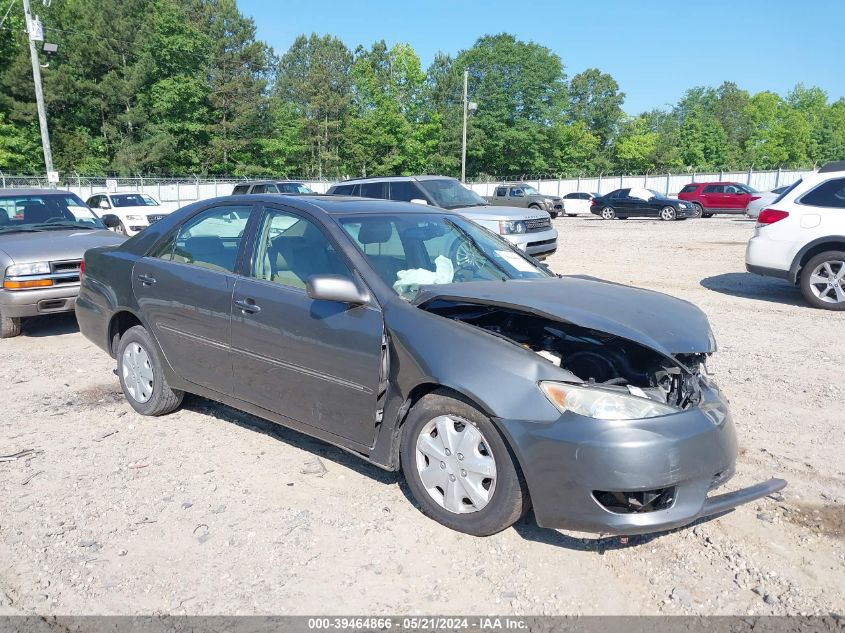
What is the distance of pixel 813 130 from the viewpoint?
102750 millimetres

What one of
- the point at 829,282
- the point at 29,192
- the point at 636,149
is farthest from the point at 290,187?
the point at 636,149

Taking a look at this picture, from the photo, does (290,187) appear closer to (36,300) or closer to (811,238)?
(36,300)

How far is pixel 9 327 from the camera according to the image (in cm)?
788

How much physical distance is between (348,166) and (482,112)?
53.7 feet

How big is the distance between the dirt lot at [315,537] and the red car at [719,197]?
28.5 m

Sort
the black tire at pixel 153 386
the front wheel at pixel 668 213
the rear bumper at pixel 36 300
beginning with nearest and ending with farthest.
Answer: the black tire at pixel 153 386 → the rear bumper at pixel 36 300 → the front wheel at pixel 668 213

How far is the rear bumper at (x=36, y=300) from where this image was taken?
7445 mm

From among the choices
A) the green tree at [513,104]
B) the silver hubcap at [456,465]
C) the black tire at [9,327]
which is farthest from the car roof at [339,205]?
the green tree at [513,104]

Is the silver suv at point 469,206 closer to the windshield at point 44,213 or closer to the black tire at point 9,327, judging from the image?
the windshield at point 44,213

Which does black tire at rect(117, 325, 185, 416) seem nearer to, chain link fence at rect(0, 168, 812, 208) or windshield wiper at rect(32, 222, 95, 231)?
windshield wiper at rect(32, 222, 95, 231)

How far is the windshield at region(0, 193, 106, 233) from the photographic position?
8.51 metres

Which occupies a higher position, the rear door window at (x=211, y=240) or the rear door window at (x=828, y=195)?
the rear door window at (x=828, y=195)

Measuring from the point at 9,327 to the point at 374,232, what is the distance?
5812 millimetres

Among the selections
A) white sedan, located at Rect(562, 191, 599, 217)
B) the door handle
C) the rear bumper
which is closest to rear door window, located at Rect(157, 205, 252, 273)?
the door handle
